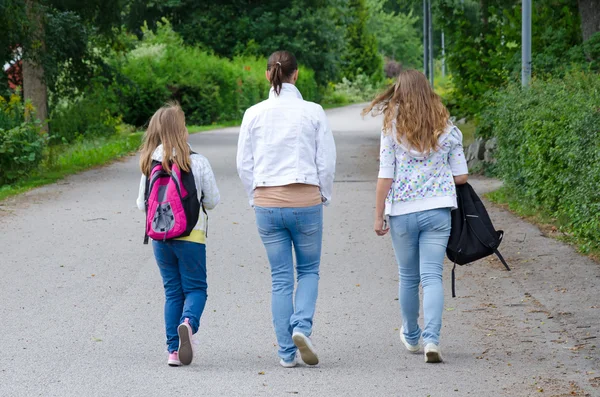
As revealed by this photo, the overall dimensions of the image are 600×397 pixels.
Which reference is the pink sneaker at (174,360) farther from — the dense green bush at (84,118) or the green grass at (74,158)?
the dense green bush at (84,118)

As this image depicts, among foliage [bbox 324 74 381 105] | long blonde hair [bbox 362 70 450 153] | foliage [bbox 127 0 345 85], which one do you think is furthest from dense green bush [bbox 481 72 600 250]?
foliage [bbox 324 74 381 105]

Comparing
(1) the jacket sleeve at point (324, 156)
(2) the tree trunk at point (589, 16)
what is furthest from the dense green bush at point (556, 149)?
(2) the tree trunk at point (589, 16)

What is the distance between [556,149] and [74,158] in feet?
40.2

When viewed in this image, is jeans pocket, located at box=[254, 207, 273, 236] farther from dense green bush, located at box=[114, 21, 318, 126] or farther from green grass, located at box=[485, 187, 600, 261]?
dense green bush, located at box=[114, 21, 318, 126]

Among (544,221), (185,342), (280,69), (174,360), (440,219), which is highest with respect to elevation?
(280,69)

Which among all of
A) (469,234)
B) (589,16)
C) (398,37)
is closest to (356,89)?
(398,37)

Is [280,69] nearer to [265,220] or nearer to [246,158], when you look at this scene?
[246,158]

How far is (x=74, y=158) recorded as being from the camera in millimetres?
20094

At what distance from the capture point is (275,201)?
573cm

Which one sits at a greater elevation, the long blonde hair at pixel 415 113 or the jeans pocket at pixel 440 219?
the long blonde hair at pixel 415 113

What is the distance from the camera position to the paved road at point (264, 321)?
5488 millimetres

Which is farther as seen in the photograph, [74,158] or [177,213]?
[74,158]

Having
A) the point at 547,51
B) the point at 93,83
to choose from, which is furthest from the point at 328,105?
the point at 547,51

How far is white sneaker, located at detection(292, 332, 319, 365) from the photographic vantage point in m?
5.73
